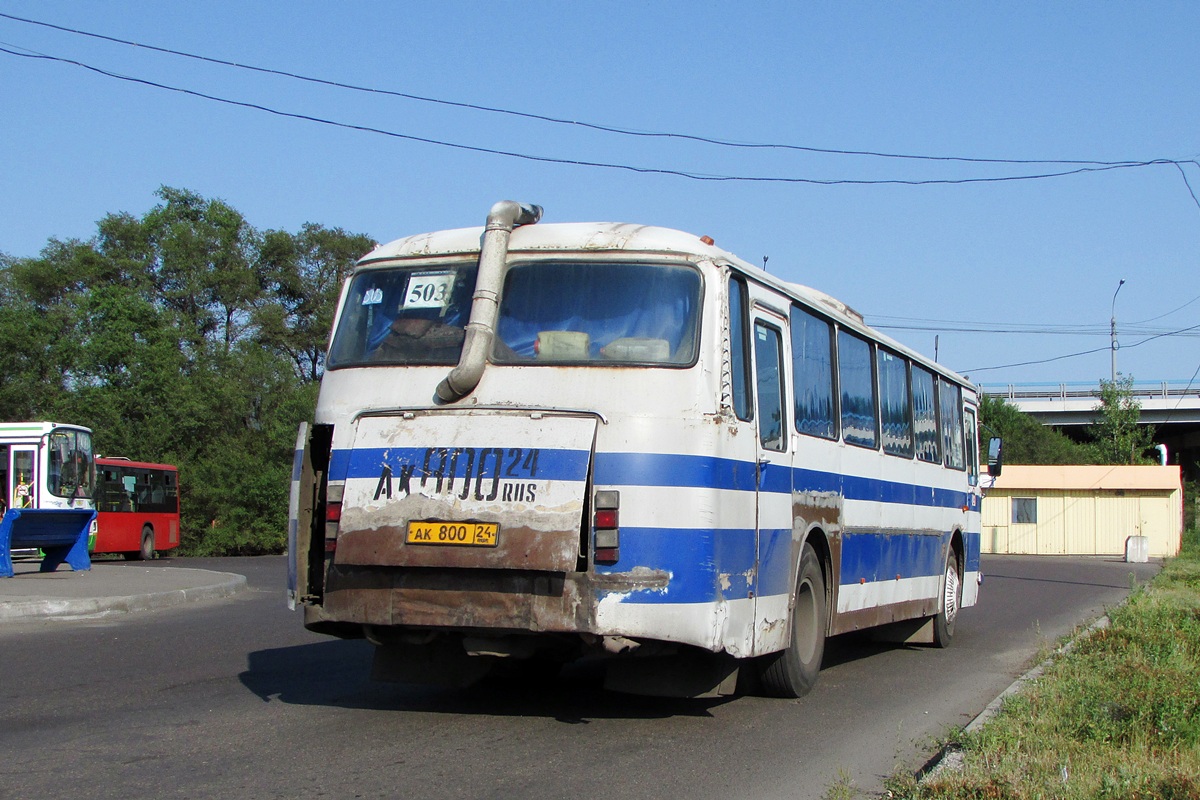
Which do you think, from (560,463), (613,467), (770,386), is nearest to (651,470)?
(613,467)

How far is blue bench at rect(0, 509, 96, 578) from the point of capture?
19.8 m

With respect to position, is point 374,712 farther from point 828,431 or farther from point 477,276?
point 828,431

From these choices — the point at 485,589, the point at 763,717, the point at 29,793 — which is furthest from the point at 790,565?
the point at 29,793

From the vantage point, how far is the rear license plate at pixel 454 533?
6.97 metres

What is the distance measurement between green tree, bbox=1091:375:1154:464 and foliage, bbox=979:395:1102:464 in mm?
5064

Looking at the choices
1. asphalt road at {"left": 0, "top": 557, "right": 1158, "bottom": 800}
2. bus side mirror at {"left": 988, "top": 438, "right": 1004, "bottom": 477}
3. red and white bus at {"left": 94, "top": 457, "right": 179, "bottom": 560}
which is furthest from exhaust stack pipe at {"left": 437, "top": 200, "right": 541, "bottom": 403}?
red and white bus at {"left": 94, "top": 457, "right": 179, "bottom": 560}

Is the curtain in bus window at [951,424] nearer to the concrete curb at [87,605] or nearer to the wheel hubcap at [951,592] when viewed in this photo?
the wheel hubcap at [951,592]

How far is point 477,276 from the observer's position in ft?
25.4

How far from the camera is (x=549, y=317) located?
760cm

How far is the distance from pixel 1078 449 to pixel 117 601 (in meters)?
70.6

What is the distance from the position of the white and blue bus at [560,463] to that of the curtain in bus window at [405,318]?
1 centimetres

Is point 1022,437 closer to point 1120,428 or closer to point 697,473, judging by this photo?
point 1120,428

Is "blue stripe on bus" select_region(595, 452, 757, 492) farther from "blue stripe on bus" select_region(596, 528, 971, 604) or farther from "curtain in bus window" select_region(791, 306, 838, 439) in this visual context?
"curtain in bus window" select_region(791, 306, 838, 439)

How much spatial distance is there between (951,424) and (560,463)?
899cm
